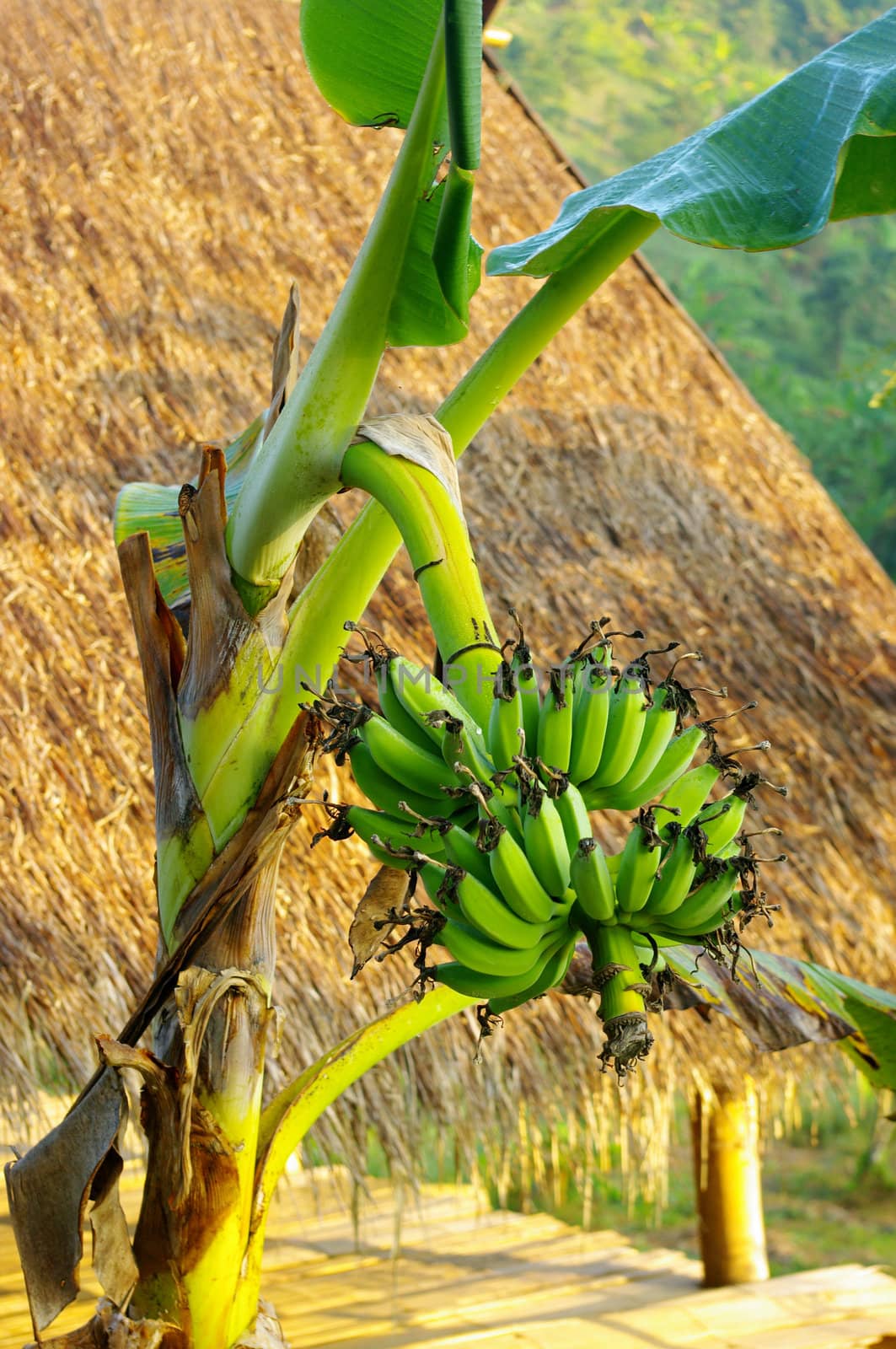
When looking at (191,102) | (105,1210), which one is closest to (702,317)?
(191,102)

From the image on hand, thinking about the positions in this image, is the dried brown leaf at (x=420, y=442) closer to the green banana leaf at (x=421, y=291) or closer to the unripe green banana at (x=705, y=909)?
the green banana leaf at (x=421, y=291)

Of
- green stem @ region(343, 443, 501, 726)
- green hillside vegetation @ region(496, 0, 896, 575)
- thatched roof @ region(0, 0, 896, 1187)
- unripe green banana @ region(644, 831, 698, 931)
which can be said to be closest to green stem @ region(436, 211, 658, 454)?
green stem @ region(343, 443, 501, 726)

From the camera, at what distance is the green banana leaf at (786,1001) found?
46.6 inches

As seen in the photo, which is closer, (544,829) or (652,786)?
(544,829)

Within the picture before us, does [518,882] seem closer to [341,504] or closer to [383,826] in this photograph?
[383,826]

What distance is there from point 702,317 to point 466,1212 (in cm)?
972

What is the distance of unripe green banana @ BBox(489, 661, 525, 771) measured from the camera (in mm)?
671

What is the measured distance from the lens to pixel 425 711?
72 cm

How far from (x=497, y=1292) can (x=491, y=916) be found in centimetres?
200

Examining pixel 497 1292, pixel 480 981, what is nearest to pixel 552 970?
pixel 480 981

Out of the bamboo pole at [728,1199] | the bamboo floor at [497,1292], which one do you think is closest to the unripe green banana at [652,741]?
the bamboo floor at [497,1292]

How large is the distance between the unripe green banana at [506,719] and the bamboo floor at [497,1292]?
125 centimetres

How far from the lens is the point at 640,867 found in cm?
69

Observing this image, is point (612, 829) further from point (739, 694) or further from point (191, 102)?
point (191, 102)
